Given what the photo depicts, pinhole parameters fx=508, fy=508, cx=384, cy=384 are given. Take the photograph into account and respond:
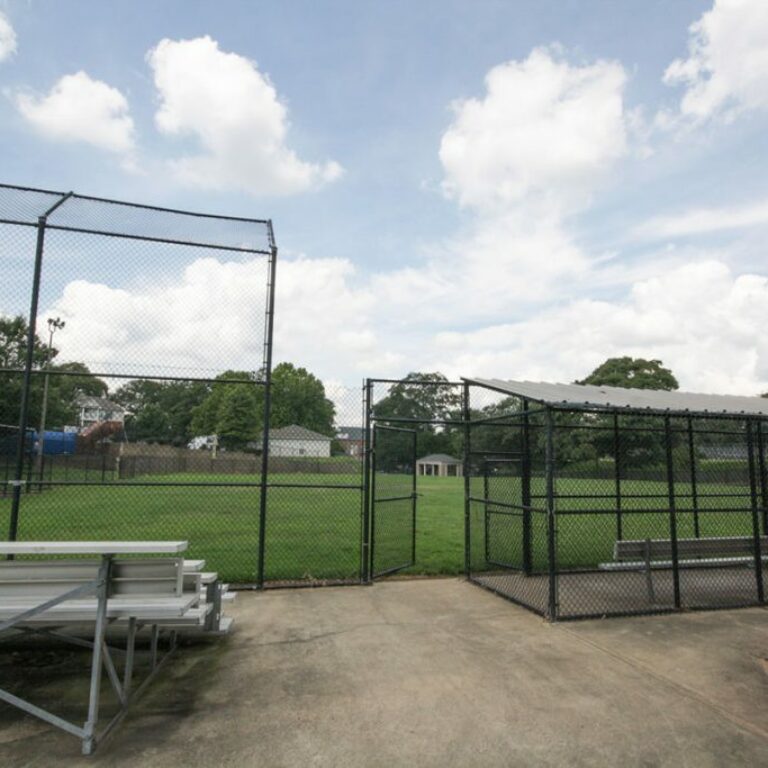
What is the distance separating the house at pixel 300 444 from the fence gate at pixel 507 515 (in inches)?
93.7

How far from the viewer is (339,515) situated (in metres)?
13.8

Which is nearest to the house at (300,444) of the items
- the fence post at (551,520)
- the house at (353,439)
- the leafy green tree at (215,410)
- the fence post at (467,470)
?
the house at (353,439)

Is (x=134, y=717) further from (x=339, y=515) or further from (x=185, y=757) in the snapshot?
(x=339, y=515)

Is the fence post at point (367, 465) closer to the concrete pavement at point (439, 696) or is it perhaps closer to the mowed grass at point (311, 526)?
the mowed grass at point (311, 526)

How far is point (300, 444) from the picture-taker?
7.88 m

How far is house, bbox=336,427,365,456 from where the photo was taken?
6.82 m

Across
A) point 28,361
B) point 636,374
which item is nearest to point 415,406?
point 28,361

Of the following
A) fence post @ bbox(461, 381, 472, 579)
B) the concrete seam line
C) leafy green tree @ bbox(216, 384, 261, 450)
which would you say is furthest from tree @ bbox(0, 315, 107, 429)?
the concrete seam line

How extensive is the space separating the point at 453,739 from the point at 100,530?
9669mm

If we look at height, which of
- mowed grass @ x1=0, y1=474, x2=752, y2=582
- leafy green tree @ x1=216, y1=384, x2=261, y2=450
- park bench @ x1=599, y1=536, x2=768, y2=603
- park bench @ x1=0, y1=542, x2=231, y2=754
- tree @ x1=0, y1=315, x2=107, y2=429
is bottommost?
mowed grass @ x1=0, y1=474, x2=752, y2=582

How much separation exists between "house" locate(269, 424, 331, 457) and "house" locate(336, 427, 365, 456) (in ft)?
1.38

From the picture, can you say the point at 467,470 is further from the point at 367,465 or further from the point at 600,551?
the point at 600,551

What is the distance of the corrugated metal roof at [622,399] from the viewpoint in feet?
18.4

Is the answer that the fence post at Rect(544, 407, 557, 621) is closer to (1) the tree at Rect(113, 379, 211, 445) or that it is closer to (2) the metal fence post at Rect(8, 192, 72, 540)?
(1) the tree at Rect(113, 379, 211, 445)
